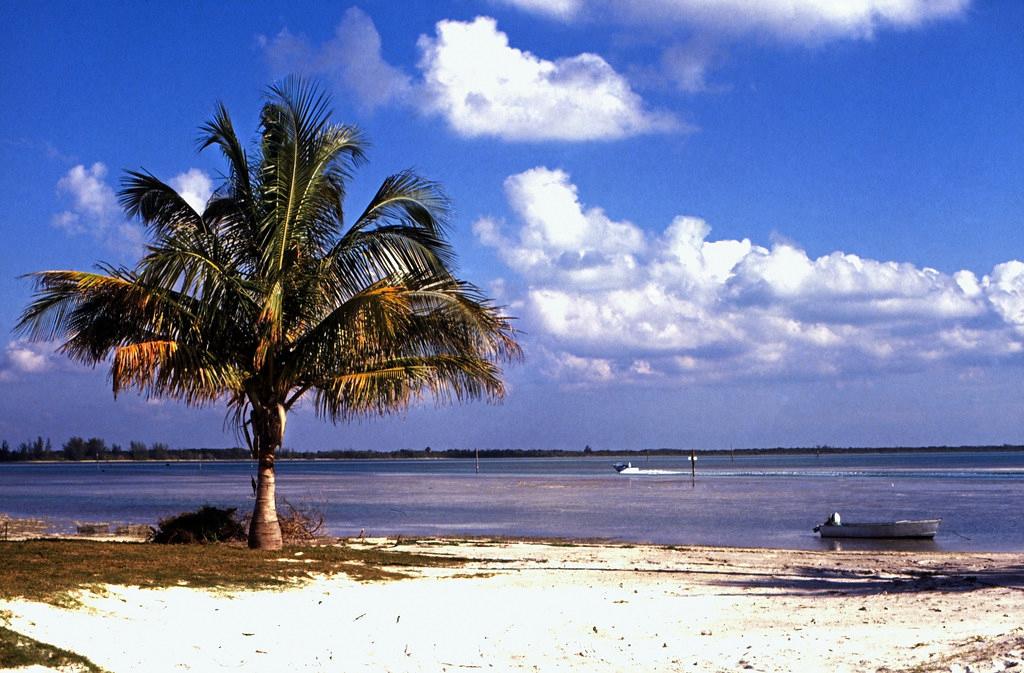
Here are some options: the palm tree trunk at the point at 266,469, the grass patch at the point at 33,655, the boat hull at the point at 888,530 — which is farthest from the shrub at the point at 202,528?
the boat hull at the point at 888,530

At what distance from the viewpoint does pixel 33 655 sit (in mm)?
8094

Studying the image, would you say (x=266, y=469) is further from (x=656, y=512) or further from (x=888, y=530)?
(x=656, y=512)

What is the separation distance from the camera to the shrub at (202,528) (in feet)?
64.2

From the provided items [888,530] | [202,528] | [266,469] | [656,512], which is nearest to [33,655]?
[266,469]

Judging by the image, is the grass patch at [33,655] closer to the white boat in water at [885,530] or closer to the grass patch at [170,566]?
the grass patch at [170,566]

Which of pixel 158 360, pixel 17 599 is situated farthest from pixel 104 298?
pixel 17 599

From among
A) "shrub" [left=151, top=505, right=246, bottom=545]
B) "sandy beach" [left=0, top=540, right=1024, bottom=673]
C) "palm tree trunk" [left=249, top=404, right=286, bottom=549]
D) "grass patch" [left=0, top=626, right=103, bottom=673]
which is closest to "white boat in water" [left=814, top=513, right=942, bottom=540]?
"sandy beach" [left=0, top=540, right=1024, bottom=673]

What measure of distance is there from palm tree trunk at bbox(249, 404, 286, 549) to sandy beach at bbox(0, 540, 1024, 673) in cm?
254

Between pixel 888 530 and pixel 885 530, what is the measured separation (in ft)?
0.33

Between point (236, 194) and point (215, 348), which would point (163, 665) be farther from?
point (236, 194)

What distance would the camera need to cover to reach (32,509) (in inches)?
2020

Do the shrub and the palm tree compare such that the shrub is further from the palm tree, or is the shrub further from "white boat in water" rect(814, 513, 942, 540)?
"white boat in water" rect(814, 513, 942, 540)

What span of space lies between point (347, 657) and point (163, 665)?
184 cm

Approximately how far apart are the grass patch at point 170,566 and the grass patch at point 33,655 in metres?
1.55
